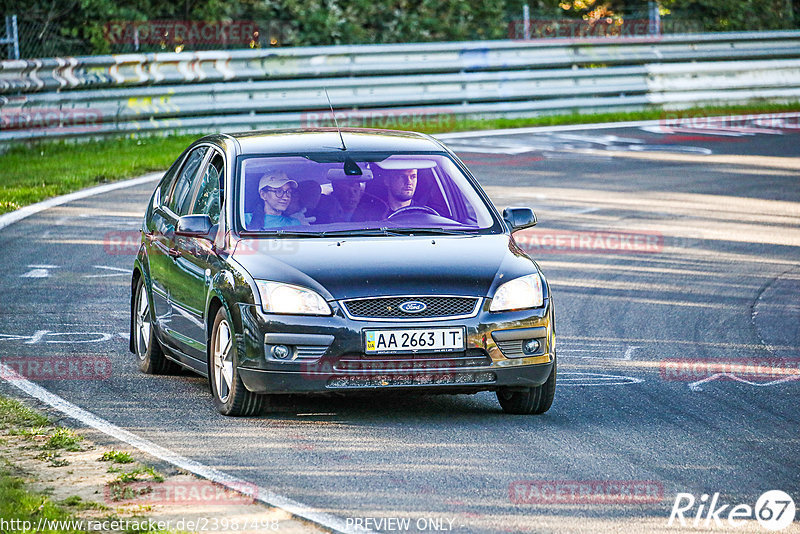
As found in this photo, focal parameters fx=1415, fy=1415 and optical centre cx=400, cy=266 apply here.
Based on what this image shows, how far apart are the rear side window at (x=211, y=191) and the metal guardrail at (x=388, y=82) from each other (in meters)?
11.4

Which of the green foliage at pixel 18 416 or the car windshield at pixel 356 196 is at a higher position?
the car windshield at pixel 356 196

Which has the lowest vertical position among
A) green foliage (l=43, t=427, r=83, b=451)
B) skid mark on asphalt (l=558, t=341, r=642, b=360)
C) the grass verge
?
the grass verge

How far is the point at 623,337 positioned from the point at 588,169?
9776mm

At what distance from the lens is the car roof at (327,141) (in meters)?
8.70

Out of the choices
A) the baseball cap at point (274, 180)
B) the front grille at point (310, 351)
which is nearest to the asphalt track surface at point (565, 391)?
the front grille at point (310, 351)

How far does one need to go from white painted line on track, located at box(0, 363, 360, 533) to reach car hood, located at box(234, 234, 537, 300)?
1.11 metres

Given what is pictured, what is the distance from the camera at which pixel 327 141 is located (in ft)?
29.1

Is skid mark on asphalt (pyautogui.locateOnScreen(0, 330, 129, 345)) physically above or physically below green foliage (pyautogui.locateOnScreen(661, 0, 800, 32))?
below

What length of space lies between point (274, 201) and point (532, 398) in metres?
1.91

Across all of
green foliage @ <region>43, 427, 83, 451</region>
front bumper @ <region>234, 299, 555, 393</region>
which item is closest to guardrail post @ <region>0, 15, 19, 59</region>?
front bumper @ <region>234, 299, 555, 393</region>

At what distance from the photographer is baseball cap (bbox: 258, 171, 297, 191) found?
27.5ft

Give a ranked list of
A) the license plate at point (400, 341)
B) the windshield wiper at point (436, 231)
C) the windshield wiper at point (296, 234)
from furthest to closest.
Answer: the windshield wiper at point (436, 231), the windshield wiper at point (296, 234), the license plate at point (400, 341)

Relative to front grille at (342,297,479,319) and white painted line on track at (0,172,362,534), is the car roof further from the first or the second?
white painted line on track at (0,172,362,534)

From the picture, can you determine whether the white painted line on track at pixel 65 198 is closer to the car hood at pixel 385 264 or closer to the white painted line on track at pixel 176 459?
the white painted line on track at pixel 176 459
